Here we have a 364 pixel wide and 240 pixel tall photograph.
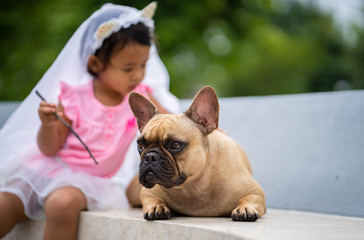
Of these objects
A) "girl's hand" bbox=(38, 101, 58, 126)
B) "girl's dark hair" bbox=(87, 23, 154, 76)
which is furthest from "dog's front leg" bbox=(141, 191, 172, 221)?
"girl's dark hair" bbox=(87, 23, 154, 76)

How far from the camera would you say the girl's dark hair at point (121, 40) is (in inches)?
112

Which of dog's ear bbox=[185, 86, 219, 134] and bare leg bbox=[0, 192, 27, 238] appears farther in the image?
bare leg bbox=[0, 192, 27, 238]

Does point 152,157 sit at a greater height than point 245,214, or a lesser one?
greater

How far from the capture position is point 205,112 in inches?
84.4

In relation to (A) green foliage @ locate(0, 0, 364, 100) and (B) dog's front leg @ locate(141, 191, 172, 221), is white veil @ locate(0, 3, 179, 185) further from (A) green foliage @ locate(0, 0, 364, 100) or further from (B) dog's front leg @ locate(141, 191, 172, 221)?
(A) green foliage @ locate(0, 0, 364, 100)

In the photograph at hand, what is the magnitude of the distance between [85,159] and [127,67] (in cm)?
66

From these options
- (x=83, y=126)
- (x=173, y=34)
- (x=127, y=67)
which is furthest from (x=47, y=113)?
(x=173, y=34)

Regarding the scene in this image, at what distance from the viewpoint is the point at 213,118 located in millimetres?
2139

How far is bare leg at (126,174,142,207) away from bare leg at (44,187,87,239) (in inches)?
15.1

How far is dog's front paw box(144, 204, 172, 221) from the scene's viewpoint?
2.12 m

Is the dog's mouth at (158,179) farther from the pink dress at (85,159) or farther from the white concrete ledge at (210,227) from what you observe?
the pink dress at (85,159)

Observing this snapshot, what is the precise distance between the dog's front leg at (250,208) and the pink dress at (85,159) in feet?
3.48

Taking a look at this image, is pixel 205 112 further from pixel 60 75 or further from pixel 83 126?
pixel 60 75

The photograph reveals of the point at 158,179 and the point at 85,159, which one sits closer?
the point at 158,179
